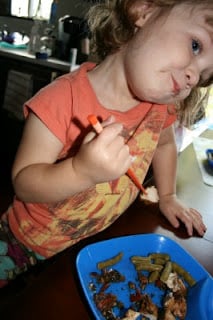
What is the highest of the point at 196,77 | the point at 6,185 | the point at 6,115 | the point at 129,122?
the point at 196,77

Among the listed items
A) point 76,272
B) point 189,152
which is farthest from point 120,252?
point 189,152

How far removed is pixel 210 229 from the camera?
669 mm

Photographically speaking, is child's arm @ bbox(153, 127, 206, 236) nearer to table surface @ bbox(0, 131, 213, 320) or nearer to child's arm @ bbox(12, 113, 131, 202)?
table surface @ bbox(0, 131, 213, 320)

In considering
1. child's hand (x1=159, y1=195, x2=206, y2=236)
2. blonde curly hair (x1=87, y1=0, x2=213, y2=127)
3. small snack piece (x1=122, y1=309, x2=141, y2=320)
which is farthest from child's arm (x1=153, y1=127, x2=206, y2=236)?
small snack piece (x1=122, y1=309, x2=141, y2=320)

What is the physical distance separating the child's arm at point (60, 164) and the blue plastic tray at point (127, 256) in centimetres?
11

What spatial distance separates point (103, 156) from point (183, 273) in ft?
0.88

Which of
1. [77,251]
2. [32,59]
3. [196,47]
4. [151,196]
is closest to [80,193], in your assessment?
[77,251]

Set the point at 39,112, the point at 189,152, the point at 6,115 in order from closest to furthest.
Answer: the point at 39,112 < the point at 189,152 < the point at 6,115

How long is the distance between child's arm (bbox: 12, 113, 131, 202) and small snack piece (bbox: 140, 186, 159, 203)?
28cm

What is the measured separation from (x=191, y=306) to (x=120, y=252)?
0.14 metres

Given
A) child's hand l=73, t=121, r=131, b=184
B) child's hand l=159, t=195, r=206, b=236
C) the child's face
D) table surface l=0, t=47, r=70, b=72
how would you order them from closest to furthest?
child's hand l=73, t=121, r=131, b=184
the child's face
child's hand l=159, t=195, r=206, b=236
table surface l=0, t=47, r=70, b=72

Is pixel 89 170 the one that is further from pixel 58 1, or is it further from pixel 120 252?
pixel 58 1

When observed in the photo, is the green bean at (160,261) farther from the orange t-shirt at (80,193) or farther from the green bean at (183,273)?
the orange t-shirt at (80,193)

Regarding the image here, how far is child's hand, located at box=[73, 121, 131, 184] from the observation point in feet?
1.33
